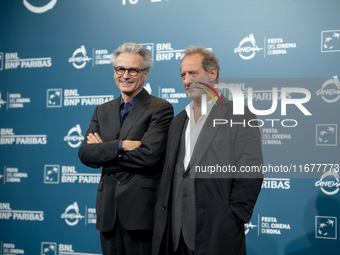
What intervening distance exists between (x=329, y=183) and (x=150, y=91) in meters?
2.08

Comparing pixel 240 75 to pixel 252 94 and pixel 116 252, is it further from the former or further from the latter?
pixel 116 252

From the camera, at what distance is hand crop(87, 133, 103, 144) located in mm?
2686

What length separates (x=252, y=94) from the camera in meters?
3.03

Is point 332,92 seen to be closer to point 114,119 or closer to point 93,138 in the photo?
point 114,119

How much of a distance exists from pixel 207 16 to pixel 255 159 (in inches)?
88.1

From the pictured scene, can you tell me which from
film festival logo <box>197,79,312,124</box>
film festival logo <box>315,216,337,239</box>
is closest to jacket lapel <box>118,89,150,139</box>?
film festival logo <box>197,79,312,124</box>

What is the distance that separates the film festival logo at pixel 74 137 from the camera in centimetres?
442

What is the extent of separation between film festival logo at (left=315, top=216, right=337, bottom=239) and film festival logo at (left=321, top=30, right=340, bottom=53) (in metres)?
1.62

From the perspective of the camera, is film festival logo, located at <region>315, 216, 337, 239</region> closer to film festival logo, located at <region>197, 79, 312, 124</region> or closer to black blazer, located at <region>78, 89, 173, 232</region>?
film festival logo, located at <region>197, 79, 312, 124</region>

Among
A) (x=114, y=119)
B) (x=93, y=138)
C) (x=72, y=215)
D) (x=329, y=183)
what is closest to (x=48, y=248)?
(x=72, y=215)

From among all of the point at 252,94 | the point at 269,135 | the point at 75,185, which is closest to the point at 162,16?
the point at 252,94

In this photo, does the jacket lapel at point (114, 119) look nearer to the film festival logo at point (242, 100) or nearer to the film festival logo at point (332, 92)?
the film festival logo at point (242, 100)

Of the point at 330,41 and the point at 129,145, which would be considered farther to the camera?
the point at 330,41

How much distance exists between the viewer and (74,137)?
14.6 ft
